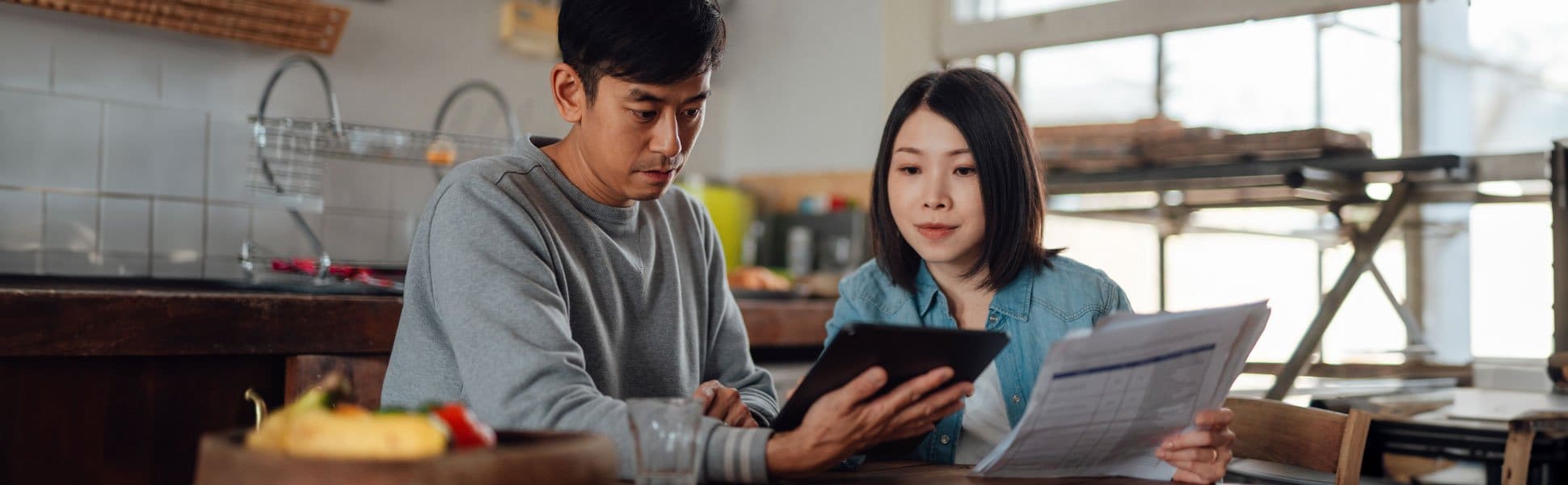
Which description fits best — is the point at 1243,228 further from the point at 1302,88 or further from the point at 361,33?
the point at 361,33

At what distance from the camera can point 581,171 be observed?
139cm

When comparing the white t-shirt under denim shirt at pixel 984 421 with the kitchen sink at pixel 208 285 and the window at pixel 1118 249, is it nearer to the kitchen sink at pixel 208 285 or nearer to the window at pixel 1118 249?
the kitchen sink at pixel 208 285

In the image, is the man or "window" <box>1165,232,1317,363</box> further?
"window" <box>1165,232,1317,363</box>

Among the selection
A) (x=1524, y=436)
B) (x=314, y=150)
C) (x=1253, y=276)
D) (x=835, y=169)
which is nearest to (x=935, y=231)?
(x=1524, y=436)

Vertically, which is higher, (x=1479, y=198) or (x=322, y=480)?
(x=1479, y=198)

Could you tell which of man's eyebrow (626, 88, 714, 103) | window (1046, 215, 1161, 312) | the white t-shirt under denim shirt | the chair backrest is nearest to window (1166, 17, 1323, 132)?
window (1046, 215, 1161, 312)

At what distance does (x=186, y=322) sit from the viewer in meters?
1.74

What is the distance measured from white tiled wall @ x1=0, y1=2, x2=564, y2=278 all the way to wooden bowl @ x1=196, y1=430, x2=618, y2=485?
205 centimetres

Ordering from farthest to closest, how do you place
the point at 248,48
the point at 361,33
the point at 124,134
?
the point at 361,33 → the point at 248,48 → the point at 124,134

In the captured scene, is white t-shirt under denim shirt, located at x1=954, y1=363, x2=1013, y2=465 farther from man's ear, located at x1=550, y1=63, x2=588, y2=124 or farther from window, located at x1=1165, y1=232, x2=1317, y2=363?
window, located at x1=1165, y1=232, x2=1317, y2=363

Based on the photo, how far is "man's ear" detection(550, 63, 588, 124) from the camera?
133 cm

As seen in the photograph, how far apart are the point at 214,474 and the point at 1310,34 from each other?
306 cm

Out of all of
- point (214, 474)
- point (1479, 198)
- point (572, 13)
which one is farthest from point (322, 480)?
point (1479, 198)

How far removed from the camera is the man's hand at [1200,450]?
47.8 inches
